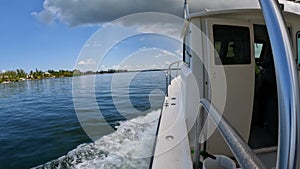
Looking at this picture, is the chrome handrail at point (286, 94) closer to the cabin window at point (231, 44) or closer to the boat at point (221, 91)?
the boat at point (221, 91)

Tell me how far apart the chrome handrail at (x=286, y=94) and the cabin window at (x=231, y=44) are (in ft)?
5.68

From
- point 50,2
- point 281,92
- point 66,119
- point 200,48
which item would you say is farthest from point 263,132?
point 50,2


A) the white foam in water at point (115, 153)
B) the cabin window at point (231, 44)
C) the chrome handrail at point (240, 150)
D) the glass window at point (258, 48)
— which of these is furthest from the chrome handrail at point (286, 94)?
the glass window at point (258, 48)

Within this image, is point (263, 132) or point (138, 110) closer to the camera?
point (263, 132)

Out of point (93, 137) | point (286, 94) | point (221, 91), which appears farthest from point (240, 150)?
point (93, 137)

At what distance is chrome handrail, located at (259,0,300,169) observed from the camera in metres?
0.42

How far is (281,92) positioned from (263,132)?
8.74 ft

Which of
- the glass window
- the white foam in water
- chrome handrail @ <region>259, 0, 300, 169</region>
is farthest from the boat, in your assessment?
chrome handrail @ <region>259, 0, 300, 169</region>

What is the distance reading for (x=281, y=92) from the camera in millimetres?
→ 454

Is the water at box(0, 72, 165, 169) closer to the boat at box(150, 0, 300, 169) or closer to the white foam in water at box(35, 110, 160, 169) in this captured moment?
the white foam in water at box(35, 110, 160, 169)

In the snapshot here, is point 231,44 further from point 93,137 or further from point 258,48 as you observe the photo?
point 93,137

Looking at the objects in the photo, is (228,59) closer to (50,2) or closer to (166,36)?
(166,36)

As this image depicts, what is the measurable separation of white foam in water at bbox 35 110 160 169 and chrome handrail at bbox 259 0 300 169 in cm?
232

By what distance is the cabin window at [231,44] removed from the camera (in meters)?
2.19
